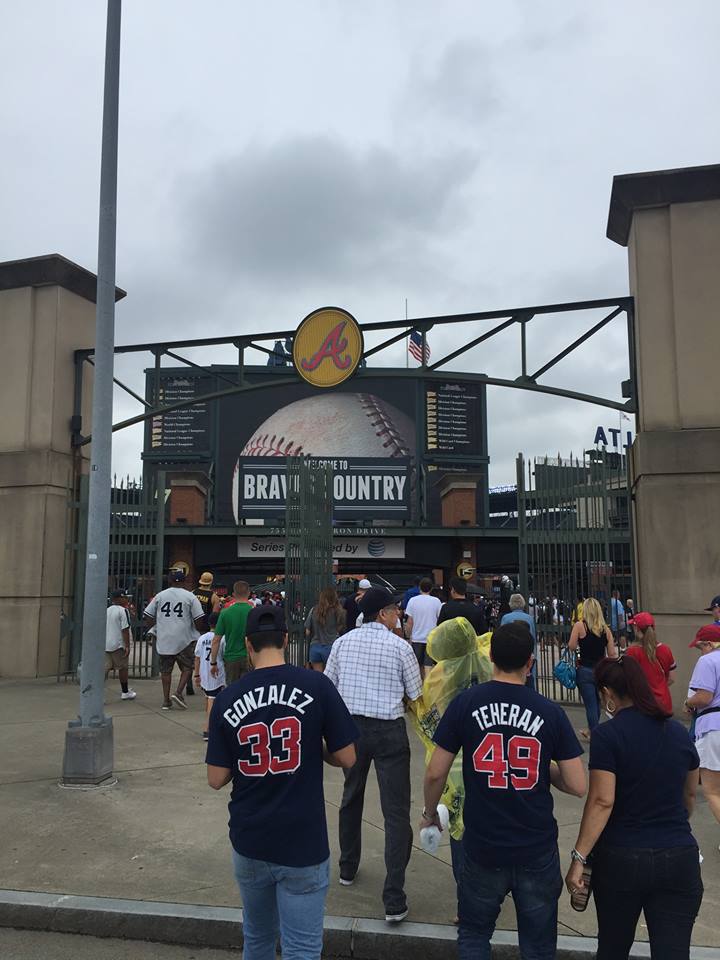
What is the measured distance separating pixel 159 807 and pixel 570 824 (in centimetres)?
322

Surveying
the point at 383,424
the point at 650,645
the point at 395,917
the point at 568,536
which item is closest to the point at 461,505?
the point at 383,424

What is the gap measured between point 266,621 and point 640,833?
170 cm

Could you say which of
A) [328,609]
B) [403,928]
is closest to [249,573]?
[328,609]

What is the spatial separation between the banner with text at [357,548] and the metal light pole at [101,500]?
21.7m

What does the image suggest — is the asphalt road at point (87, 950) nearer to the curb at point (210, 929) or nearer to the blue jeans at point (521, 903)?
the curb at point (210, 929)

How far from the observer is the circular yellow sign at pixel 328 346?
Answer: 456 inches

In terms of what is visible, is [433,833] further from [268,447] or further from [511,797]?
[268,447]

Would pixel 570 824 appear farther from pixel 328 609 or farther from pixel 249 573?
pixel 249 573

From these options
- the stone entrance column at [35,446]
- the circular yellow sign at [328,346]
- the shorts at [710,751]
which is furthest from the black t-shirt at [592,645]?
the stone entrance column at [35,446]

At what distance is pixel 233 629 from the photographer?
8.73m

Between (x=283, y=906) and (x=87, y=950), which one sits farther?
(x=87, y=950)

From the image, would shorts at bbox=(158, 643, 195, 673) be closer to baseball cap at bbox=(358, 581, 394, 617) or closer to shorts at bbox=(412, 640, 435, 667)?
shorts at bbox=(412, 640, 435, 667)

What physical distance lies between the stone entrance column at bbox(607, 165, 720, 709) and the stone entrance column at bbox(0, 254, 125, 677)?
29.8ft

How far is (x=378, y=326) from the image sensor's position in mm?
11852
